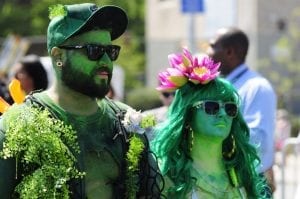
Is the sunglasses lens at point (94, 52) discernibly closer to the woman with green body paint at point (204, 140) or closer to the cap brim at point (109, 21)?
the cap brim at point (109, 21)

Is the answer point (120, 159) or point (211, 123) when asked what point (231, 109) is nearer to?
point (211, 123)

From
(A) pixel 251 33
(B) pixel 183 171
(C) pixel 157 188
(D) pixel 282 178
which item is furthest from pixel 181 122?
(A) pixel 251 33

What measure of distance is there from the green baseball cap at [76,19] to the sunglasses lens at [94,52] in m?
0.08

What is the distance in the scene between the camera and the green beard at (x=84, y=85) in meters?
3.59

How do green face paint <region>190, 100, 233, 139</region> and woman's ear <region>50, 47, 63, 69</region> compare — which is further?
green face paint <region>190, 100, 233, 139</region>

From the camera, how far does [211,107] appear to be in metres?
4.43

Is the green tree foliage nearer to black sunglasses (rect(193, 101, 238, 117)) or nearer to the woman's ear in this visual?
black sunglasses (rect(193, 101, 238, 117))

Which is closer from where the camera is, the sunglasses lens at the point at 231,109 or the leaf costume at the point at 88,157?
the leaf costume at the point at 88,157

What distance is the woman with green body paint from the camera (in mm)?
4348

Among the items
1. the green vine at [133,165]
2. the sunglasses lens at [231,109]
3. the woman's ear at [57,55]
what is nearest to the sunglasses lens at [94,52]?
the woman's ear at [57,55]

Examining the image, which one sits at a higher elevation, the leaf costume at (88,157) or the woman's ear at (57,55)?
the woman's ear at (57,55)

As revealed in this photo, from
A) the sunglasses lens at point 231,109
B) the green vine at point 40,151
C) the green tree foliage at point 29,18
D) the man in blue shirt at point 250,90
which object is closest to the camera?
the green vine at point 40,151

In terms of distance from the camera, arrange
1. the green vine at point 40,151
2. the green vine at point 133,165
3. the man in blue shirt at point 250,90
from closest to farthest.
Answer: the green vine at point 40,151
the green vine at point 133,165
the man in blue shirt at point 250,90

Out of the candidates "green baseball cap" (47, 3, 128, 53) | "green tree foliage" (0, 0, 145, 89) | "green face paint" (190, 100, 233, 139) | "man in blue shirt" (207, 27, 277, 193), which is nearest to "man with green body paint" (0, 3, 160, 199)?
"green baseball cap" (47, 3, 128, 53)
